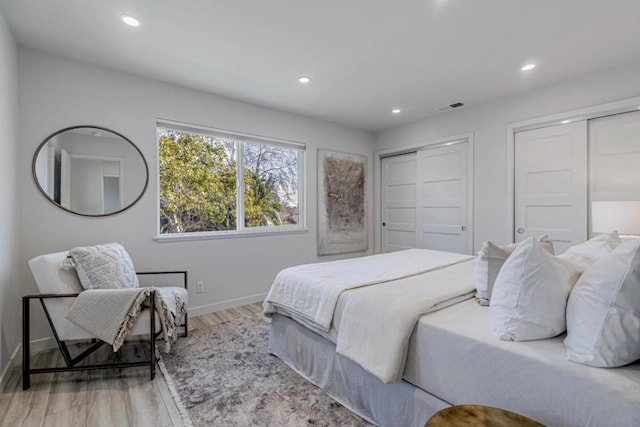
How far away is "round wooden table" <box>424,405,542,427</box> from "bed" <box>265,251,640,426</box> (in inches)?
5.6

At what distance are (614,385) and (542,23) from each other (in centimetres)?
233

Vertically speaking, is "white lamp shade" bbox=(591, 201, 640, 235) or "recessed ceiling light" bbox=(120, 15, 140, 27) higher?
"recessed ceiling light" bbox=(120, 15, 140, 27)

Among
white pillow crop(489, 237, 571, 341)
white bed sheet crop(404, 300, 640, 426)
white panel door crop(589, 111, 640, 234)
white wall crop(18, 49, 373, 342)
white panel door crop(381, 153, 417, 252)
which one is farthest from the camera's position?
white panel door crop(381, 153, 417, 252)

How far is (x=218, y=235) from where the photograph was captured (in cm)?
346

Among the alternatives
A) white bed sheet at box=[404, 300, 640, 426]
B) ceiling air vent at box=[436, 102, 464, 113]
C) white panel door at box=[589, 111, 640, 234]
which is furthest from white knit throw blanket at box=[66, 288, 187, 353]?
white panel door at box=[589, 111, 640, 234]

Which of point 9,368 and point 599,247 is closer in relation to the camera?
point 599,247

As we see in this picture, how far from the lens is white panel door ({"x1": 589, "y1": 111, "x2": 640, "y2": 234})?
2.77 m

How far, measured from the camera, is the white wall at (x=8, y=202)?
1987 mm

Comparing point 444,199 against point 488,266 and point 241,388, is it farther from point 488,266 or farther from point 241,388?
point 241,388

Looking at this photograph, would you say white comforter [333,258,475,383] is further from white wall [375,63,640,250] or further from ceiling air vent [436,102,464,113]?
ceiling air vent [436,102,464,113]

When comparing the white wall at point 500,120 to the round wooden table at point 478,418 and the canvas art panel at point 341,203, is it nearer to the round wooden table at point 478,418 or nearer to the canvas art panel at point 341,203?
the canvas art panel at point 341,203

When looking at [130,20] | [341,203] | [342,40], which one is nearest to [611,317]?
[342,40]

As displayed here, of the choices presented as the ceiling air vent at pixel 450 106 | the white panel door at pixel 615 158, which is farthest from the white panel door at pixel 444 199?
the white panel door at pixel 615 158

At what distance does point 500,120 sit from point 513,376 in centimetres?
334
